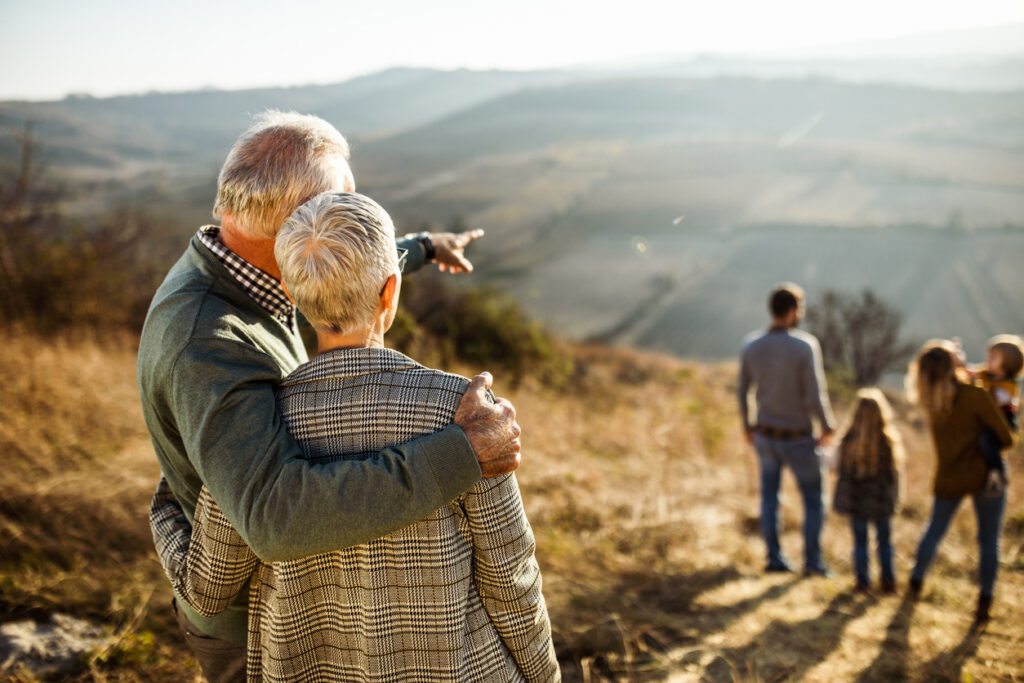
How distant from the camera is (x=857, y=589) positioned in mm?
4168

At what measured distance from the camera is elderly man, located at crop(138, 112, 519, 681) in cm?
112

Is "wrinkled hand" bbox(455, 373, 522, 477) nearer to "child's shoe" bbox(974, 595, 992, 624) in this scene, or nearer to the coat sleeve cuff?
the coat sleeve cuff

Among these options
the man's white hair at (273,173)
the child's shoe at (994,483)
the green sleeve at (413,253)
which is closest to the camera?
the man's white hair at (273,173)

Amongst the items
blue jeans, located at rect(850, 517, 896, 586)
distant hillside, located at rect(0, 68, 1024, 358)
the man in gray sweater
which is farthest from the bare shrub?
the man in gray sweater

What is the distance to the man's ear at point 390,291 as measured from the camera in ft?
4.05

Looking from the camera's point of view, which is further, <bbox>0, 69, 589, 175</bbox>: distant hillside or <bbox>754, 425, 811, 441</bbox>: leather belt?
<bbox>0, 69, 589, 175</bbox>: distant hillside

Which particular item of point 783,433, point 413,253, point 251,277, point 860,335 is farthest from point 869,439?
point 860,335

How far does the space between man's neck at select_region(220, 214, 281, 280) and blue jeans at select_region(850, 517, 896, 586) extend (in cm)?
412

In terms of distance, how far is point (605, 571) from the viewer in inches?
154

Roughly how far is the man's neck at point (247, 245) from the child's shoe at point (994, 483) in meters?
3.95

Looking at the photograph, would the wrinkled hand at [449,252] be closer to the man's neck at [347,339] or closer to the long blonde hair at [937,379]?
the man's neck at [347,339]

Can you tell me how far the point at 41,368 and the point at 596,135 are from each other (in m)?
107

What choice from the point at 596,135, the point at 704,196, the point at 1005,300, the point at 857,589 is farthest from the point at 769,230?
the point at 857,589

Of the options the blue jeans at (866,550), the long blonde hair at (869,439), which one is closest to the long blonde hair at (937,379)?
the long blonde hair at (869,439)
